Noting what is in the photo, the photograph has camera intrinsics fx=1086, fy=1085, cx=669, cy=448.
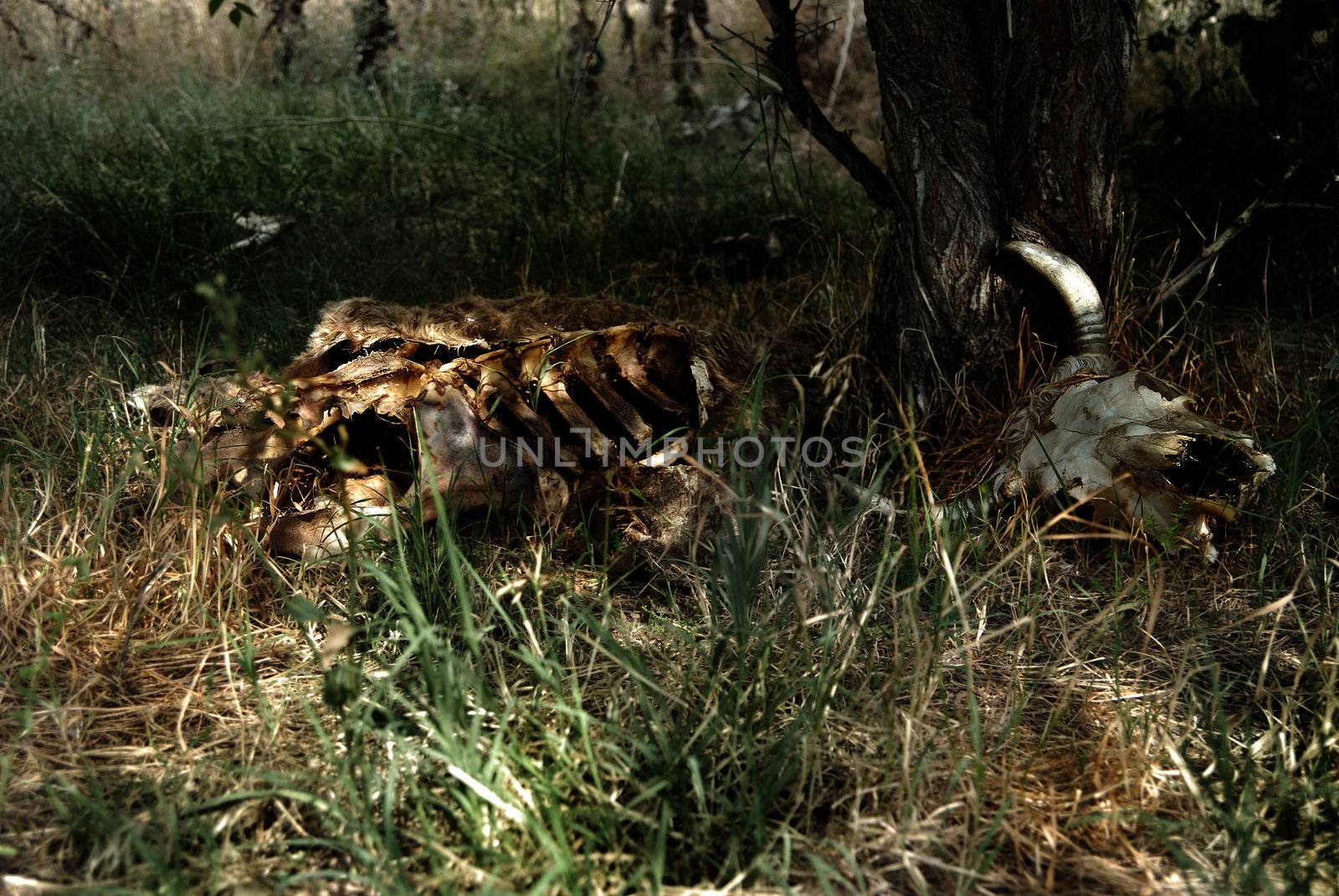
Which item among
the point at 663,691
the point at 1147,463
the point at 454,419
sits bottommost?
the point at 663,691

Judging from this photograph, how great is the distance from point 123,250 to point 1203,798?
3.64 m

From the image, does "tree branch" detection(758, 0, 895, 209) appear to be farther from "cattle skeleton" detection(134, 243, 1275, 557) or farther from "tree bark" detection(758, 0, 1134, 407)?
"cattle skeleton" detection(134, 243, 1275, 557)

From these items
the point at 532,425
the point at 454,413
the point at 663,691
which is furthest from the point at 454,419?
the point at 663,691

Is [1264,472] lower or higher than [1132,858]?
higher

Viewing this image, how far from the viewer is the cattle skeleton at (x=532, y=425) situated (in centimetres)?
215

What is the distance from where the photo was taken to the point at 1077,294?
101 inches

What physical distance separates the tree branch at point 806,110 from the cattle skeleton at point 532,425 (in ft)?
2.42

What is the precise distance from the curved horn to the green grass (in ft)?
0.82

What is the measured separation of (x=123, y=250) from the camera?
3.75 metres

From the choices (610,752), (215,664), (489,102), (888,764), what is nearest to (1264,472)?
(888,764)

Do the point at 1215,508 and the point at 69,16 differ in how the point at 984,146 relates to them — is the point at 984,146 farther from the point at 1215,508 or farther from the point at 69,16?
the point at 69,16

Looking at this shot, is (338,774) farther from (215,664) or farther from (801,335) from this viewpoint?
(801,335)

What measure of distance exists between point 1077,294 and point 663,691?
1.58 m

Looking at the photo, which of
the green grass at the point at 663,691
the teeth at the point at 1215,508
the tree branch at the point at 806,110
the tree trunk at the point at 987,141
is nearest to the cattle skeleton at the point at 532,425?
the teeth at the point at 1215,508
